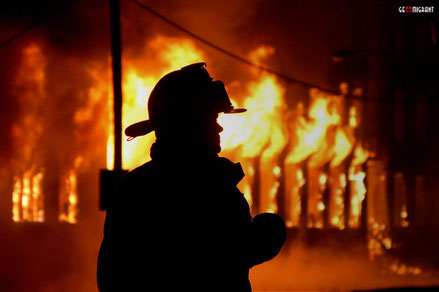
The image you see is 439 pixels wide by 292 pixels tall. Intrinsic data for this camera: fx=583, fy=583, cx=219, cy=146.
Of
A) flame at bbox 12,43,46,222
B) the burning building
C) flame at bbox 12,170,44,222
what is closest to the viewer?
the burning building

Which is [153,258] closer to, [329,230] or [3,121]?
[3,121]

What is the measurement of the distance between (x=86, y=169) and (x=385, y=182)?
980cm

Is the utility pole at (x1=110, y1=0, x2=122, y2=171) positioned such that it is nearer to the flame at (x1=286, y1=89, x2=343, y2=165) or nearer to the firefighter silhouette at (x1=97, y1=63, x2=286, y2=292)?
the firefighter silhouette at (x1=97, y1=63, x2=286, y2=292)

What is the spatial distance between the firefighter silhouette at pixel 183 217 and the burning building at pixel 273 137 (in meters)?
9.75

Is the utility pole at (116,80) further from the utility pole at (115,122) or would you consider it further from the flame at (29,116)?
the flame at (29,116)

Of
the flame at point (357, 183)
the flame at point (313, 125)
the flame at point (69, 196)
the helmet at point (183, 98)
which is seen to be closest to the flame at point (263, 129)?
the flame at point (313, 125)

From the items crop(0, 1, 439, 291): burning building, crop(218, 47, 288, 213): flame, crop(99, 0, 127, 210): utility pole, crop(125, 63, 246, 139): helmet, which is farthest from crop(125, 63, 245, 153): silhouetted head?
crop(218, 47, 288, 213): flame

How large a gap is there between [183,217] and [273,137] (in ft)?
55.2

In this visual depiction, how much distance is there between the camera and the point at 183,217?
1489mm

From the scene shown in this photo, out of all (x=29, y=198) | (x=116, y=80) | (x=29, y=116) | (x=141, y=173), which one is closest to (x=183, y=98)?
(x=141, y=173)

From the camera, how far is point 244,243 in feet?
4.91

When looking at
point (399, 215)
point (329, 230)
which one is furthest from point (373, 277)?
point (399, 215)

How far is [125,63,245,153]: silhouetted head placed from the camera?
1.54 meters

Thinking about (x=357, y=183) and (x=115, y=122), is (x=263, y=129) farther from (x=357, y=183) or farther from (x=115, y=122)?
(x=115, y=122)
